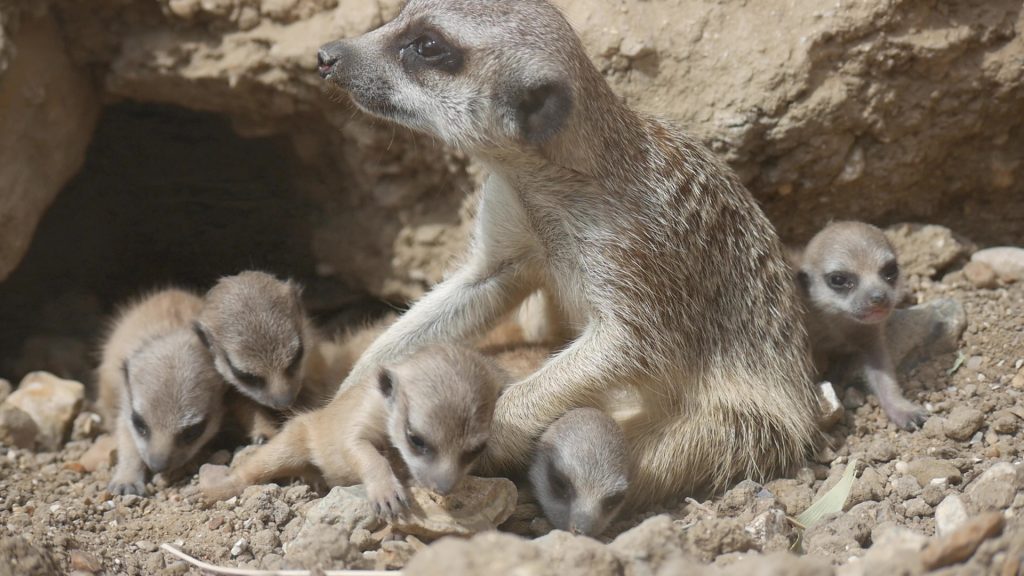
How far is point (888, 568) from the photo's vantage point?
260 centimetres

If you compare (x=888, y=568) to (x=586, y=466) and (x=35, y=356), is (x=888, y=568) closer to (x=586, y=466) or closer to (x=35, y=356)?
(x=586, y=466)

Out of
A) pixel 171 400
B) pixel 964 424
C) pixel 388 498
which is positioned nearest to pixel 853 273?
pixel 964 424

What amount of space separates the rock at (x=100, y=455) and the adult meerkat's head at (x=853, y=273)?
131 inches

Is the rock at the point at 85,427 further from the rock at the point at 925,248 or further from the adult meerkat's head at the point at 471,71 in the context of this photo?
the rock at the point at 925,248

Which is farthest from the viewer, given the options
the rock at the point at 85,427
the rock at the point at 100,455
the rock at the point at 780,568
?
the rock at the point at 85,427

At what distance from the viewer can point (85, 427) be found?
5000 millimetres

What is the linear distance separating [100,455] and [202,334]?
2.53 feet

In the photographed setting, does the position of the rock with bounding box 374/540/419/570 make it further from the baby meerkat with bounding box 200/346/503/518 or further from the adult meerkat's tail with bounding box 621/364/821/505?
the adult meerkat's tail with bounding box 621/364/821/505

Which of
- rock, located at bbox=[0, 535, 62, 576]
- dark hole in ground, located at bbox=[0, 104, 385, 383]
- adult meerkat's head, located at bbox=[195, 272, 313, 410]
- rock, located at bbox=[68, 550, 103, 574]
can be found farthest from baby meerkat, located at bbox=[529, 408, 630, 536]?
dark hole in ground, located at bbox=[0, 104, 385, 383]

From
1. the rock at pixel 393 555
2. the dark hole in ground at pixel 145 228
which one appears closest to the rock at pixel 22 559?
the rock at pixel 393 555

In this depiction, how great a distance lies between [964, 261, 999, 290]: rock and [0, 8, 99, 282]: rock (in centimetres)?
472

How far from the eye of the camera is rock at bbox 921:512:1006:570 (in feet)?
8.59

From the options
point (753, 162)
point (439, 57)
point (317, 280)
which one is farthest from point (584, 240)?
point (317, 280)

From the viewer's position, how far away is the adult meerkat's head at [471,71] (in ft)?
12.2
